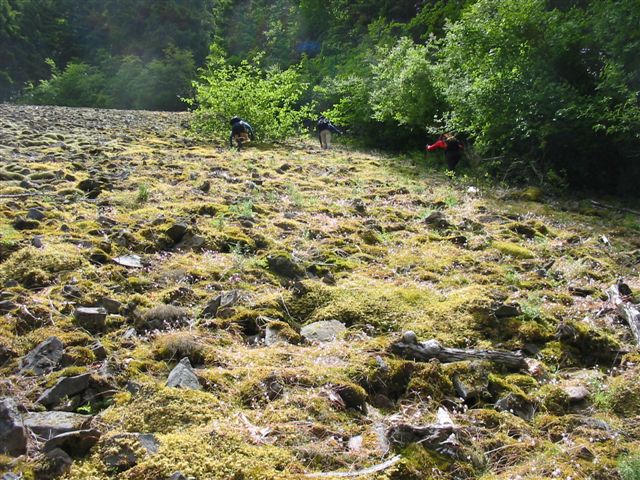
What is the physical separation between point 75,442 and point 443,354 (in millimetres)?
2282

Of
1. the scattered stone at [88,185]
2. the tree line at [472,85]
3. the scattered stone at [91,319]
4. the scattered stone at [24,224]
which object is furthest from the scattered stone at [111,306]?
the tree line at [472,85]

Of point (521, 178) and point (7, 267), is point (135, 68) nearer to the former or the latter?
point (521, 178)

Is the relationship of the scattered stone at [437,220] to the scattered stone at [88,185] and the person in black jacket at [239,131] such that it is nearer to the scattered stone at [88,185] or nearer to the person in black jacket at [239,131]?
the scattered stone at [88,185]

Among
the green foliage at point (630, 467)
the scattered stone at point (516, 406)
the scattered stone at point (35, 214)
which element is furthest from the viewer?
the scattered stone at point (35, 214)

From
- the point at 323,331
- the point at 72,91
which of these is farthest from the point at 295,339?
the point at 72,91

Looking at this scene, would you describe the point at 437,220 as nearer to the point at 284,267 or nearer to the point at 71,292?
the point at 284,267

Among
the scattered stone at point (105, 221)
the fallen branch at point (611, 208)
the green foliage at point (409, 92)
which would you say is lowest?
the scattered stone at point (105, 221)

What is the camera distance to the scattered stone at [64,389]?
275 cm

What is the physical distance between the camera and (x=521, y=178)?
1167cm

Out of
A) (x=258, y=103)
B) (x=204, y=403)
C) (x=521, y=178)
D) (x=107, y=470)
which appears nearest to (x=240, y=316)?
(x=204, y=403)

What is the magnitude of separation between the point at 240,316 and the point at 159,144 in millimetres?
10237

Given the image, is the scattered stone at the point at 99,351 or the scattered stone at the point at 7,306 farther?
the scattered stone at the point at 7,306

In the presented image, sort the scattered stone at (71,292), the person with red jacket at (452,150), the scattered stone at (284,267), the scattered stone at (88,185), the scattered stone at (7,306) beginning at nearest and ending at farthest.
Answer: the scattered stone at (7,306) → the scattered stone at (71,292) → the scattered stone at (284,267) → the scattered stone at (88,185) → the person with red jacket at (452,150)

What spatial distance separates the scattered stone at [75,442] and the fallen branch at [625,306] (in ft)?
12.1
